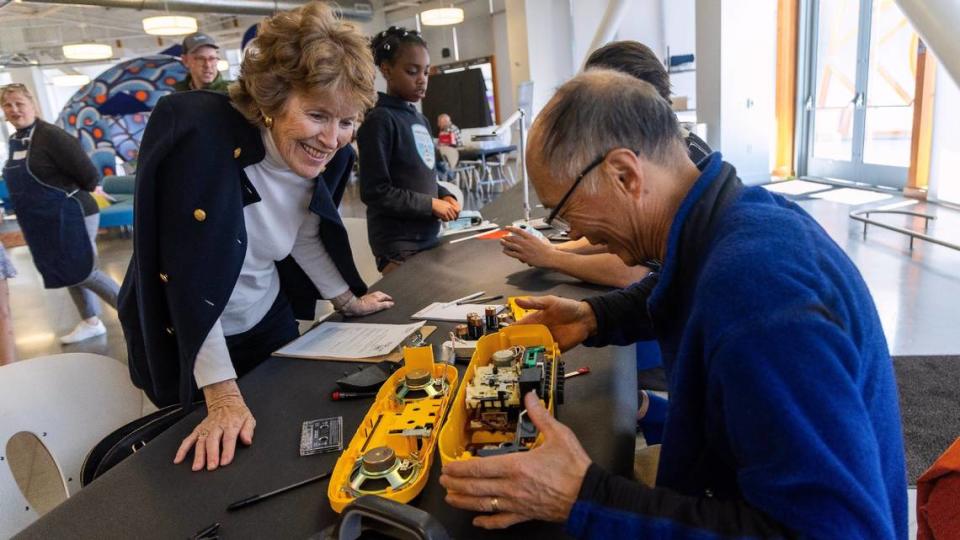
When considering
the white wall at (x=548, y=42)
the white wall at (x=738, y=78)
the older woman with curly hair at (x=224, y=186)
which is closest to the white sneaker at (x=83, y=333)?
the older woman with curly hair at (x=224, y=186)

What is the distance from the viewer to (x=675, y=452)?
2.50 ft

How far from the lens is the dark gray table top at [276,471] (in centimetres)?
83

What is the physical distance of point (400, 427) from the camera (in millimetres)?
954

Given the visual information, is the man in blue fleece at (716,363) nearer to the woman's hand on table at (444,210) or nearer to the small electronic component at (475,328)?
the small electronic component at (475,328)

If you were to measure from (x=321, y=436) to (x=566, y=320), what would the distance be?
1.81 ft

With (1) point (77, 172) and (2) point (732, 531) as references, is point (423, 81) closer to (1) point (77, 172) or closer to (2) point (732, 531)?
(2) point (732, 531)

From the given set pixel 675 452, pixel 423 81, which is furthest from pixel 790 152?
pixel 675 452

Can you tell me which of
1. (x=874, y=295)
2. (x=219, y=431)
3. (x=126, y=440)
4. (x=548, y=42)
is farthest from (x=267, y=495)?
(x=548, y=42)

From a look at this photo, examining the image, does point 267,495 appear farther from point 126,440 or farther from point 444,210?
point 444,210

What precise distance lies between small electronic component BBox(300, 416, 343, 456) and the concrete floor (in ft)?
2.12

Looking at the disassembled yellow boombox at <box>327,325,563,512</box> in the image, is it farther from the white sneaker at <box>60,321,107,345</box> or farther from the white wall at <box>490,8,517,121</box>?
the white wall at <box>490,8,517,121</box>

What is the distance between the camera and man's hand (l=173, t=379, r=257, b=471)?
39.0 inches

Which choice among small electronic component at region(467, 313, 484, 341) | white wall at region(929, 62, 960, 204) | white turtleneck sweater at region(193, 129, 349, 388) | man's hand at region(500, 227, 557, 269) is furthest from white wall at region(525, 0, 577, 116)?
small electronic component at region(467, 313, 484, 341)

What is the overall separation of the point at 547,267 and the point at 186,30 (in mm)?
7758
